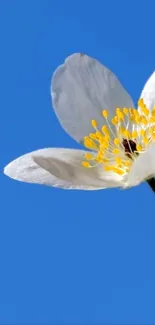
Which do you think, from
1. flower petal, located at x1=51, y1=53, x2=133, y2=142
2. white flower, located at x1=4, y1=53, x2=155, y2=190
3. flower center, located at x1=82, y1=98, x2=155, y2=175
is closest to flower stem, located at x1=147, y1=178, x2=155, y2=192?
white flower, located at x1=4, y1=53, x2=155, y2=190

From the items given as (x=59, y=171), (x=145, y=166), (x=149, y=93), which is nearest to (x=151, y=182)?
(x=145, y=166)

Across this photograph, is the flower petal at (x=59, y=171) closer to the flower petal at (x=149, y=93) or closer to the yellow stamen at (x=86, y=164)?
the yellow stamen at (x=86, y=164)

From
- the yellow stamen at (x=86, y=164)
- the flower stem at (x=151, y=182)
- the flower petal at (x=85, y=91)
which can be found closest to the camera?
the flower stem at (x=151, y=182)

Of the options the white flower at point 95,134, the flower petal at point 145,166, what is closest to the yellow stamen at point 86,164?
the white flower at point 95,134

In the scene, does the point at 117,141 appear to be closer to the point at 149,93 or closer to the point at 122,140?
the point at 122,140

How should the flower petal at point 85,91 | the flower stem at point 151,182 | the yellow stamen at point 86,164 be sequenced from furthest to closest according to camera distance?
the flower petal at point 85,91 → the yellow stamen at point 86,164 → the flower stem at point 151,182

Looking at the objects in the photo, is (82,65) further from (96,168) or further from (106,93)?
(96,168)

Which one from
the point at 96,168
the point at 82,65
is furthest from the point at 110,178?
the point at 82,65
